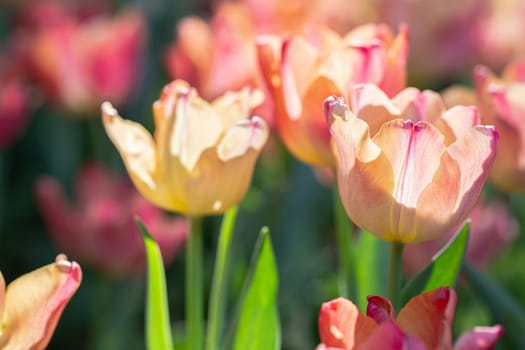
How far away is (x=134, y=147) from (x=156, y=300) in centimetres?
9

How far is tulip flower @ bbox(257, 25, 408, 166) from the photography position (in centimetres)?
62

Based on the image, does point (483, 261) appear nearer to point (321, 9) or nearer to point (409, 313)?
point (321, 9)

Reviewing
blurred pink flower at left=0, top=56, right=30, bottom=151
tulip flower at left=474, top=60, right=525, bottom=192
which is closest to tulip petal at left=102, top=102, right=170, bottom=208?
tulip flower at left=474, top=60, right=525, bottom=192

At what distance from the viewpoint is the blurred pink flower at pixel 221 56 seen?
940 millimetres

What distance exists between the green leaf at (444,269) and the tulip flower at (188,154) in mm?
114

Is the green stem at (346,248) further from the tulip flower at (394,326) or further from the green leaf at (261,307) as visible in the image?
the tulip flower at (394,326)

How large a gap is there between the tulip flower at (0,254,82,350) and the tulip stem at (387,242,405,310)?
169 mm

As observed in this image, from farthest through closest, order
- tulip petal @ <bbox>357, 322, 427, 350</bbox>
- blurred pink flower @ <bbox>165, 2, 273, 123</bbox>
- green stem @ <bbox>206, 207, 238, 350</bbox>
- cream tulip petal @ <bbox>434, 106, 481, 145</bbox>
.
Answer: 1. blurred pink flower @ <bbox>165, 2, 273, 123</bbox>
2. green stem @ <bbox>206, 207, 238, 350</bbox>
3. cream tulip petal @ <bbox>434, 106, 481, 145</bbox>
4. tulip petal @ <bbox>357, 322, 427, 350</bbox>

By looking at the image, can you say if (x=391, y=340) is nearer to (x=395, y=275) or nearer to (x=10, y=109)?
(x=395, y=275)

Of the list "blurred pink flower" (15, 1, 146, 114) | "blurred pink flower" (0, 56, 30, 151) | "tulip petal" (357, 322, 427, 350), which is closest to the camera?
"tulip petal" (357, 322, 427, 350)

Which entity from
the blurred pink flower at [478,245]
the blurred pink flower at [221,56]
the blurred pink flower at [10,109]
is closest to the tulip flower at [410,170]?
the blurred pink flower at [221,56]

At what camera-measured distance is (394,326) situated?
45cm

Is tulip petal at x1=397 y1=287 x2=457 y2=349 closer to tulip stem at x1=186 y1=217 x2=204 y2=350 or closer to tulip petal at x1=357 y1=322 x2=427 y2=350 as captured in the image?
tulip petal at x1=357 y1=322 x2=427 y2=350

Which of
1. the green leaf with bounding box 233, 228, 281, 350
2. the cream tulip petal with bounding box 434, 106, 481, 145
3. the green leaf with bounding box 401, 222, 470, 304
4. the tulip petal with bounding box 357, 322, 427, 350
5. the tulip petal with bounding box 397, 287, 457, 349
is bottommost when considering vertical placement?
the green leaf with bounding box 233, 228, 281, 350
